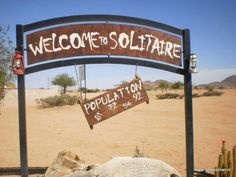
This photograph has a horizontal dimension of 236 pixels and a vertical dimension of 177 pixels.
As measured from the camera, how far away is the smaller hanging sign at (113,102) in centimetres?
641

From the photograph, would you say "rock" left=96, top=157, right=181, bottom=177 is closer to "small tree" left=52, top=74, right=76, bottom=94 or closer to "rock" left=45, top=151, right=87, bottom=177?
"rock" left=45, top=151, right=87, bottom=177

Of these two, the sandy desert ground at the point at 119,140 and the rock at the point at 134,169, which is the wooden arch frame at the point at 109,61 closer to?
the rock at the point at 134,169

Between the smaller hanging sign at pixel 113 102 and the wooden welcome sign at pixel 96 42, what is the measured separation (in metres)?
0.74

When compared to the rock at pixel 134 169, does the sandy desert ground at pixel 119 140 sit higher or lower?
lower

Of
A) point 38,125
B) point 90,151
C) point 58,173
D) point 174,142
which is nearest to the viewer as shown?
point 58,173

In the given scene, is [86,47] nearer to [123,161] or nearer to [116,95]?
[116,95]

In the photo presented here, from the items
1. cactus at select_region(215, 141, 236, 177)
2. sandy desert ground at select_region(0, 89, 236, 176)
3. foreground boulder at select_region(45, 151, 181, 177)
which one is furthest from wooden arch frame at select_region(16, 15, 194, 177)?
sandy desert ground at select_region(0, 89, 236, 176)

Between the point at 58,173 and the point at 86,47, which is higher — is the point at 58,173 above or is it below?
below

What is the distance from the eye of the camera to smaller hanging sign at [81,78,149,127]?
6414mm

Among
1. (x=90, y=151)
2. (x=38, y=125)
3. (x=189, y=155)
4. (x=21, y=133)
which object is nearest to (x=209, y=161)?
(x=189, y=155)

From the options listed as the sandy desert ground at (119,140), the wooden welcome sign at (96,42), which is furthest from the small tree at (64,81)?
the wooden welcome sign at (96,42)

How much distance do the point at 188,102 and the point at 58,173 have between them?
3.05m

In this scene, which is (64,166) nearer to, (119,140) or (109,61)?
(109,61)

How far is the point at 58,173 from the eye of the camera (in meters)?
6.05
